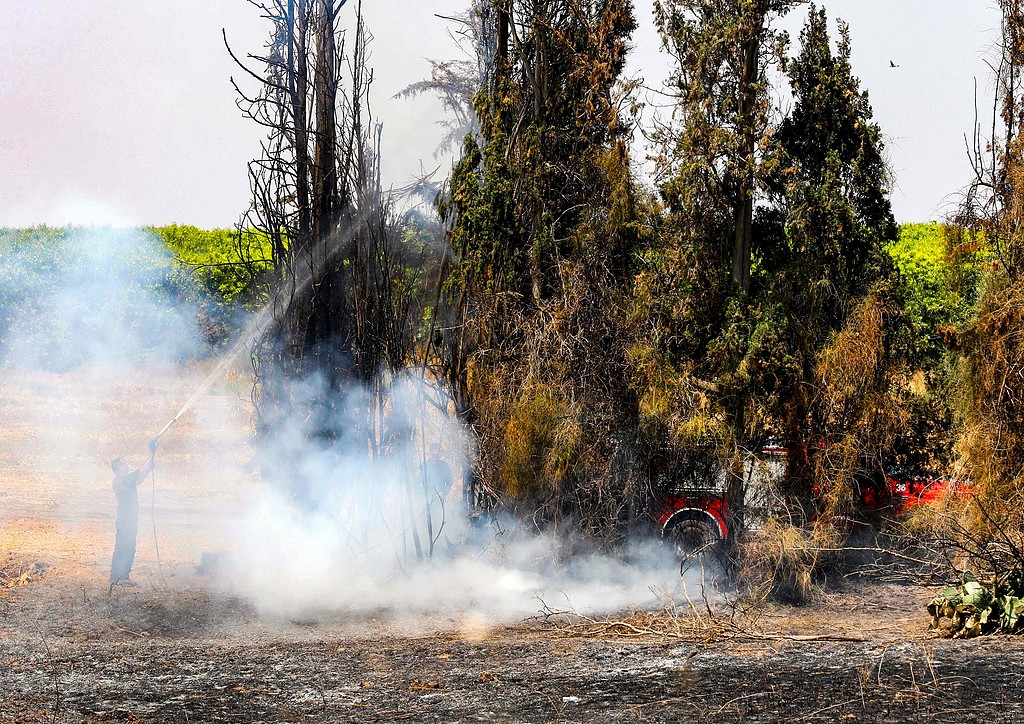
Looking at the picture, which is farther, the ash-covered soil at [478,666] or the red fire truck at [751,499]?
the red fire truck at [751,499]

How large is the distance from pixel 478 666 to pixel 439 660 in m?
0.43

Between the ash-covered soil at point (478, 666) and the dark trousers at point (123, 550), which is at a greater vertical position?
the dark trousers at point (123, 550)

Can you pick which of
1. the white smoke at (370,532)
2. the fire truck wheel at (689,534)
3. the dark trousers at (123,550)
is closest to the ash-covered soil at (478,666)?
the dark trousers at (123,550)

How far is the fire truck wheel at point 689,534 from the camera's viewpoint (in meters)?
11.9

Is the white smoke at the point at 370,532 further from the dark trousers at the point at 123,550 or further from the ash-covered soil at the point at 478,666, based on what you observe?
the dark trousers at the point at 123,550

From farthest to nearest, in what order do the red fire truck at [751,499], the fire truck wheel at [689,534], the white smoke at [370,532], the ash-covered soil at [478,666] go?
the fire truck wheel at [689,534] < the white smoke at [370,532] < the red fire truck at [751,499] < the ash-covered soil at [478,666]

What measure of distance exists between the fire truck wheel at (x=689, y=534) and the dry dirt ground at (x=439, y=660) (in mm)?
1197

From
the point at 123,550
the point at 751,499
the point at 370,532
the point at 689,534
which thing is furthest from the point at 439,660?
the point at 123,550

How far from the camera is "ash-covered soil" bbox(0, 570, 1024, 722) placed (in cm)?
717

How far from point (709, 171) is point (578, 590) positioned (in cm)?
491

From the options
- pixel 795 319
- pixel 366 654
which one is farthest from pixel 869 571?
pixel 366 654

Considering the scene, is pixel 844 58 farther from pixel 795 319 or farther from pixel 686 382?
pixel 686 382

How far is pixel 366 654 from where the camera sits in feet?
30.0

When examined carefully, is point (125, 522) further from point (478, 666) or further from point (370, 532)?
point (478, 666)
